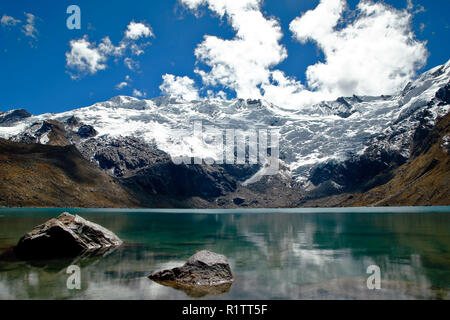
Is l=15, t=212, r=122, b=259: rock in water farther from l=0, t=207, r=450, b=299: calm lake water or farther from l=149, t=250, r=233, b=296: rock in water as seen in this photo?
l=149, t=250, r=233, b=296: rock in water

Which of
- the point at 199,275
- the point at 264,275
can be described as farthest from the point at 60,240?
the point at 264,275

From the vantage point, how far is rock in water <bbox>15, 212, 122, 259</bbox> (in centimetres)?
4150

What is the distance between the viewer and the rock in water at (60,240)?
41500 millimetres

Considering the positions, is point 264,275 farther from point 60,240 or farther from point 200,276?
point 60,240

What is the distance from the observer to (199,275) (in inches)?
1141

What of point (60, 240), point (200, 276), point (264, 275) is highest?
point (60, 240)

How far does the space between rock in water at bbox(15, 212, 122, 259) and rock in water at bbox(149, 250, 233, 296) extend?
1816 centimetres

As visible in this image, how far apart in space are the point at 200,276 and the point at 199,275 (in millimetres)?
122

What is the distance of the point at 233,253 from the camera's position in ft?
157

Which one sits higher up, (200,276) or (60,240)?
(60,240)

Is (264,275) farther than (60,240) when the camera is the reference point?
No

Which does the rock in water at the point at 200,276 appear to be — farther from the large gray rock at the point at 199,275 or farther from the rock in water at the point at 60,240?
the rock in water at the point at 60,240

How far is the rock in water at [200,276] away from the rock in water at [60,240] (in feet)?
59.6
